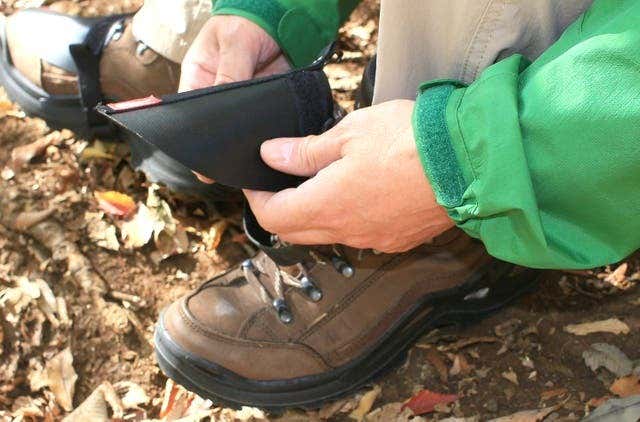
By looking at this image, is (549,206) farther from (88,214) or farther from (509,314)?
(88,214)

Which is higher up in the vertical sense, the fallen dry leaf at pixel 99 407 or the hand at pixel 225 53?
the hand at pixel 225 53

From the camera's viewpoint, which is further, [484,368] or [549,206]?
[484,368]

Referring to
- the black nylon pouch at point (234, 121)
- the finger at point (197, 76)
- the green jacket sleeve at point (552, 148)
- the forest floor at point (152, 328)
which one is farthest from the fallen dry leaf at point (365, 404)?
the finger at point (197, 76)

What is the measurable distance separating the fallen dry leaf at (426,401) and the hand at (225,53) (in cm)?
73

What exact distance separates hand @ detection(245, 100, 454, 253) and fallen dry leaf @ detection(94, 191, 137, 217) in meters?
0.84

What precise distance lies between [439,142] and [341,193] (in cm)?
21

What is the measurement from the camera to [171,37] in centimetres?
209

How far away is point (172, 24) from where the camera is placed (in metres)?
2.08

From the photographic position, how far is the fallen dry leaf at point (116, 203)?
2154 mm

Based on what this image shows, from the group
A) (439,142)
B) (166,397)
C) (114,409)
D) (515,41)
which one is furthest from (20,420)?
(515,41)

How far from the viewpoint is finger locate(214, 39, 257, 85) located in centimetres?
165

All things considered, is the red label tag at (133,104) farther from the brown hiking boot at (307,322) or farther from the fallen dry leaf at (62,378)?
the fallen dry leaf at (62,378)

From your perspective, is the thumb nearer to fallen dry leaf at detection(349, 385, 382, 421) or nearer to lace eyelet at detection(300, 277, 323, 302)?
lace eyelet at detection(300, 277, 323, 302)

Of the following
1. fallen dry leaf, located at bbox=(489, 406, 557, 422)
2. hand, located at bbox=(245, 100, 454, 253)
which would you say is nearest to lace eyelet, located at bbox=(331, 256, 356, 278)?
hand, located at bbox=(245, 100, 454, 253)
